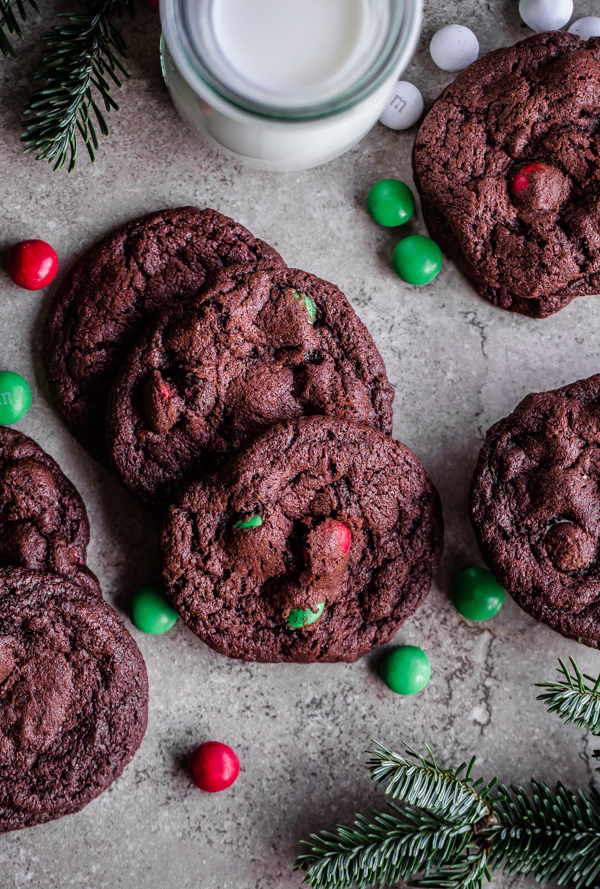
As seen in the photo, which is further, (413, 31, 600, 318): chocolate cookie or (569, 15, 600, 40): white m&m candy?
(569, 15, 600, 40): white m&m candy

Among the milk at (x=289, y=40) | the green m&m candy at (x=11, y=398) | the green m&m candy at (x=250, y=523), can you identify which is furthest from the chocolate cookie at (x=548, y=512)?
the green m&m candy at (x=11, y=398)

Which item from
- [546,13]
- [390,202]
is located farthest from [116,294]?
[546,13]

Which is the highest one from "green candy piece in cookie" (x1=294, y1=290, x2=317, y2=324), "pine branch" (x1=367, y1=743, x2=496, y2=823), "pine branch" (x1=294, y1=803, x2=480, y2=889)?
"green candy piece in cookie" (x1=294, y1=290, x2=317, y2=324)

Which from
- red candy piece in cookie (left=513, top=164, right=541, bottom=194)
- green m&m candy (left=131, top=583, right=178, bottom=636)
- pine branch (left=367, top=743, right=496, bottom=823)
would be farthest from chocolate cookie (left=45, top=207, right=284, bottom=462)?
pine branch (left=367, top=743, right=496, bottom=823)

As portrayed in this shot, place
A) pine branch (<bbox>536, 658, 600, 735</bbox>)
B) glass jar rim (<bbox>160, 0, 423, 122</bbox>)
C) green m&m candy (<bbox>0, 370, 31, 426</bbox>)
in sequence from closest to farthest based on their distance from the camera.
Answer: glass jar rim (<bbox>160, 0, 423, 122</bbox>) < pine branch (<bbox>536, 658, 600, 735</bbox>) < green m&m candy (<bbox>0, 370, 31, 426</bbox>)

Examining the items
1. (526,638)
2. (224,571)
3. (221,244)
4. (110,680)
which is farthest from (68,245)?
(526,638)

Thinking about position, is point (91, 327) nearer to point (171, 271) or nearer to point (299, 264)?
point (171, 271)

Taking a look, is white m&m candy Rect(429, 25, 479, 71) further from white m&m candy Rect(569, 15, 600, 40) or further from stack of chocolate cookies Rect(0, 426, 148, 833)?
stack of chocolate cookies Rect(0, 426, 148, 833)
